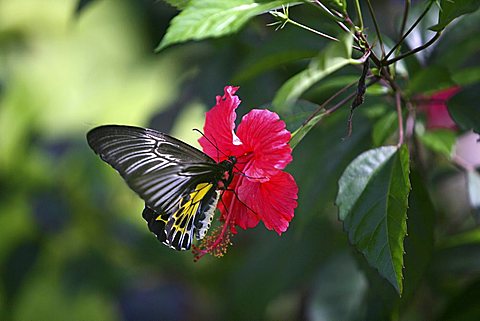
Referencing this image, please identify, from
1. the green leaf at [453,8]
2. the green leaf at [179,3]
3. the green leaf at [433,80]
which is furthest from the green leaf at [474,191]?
the green leaf at [179,3]

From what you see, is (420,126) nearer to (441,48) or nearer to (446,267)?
(441,48)

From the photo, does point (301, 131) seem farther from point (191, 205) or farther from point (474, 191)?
point (474, 191)

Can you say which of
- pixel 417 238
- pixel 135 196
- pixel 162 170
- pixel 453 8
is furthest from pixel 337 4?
pixel 135 196

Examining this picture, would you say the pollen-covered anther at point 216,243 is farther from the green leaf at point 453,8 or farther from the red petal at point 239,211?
the green leaf at point 453,8

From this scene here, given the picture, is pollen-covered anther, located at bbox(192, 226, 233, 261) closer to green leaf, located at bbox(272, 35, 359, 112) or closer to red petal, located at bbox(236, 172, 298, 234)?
red petal, located at bbox(236, 172, 298, 234)

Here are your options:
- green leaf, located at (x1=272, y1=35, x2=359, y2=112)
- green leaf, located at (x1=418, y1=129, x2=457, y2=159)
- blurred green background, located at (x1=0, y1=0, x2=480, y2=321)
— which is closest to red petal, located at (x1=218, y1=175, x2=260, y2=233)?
green leaf, located at (x1=272, y1=35, x2=359, y2=112)

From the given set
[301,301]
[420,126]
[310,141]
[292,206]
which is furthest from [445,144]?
[301,301]
